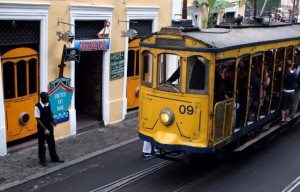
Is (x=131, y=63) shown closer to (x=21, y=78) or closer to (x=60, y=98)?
(x=60, y=98)

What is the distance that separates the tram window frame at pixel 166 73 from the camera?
328 inches

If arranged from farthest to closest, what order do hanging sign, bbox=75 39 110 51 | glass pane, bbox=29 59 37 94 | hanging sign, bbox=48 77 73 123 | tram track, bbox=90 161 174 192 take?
1. hanging sign, bbox=75 39 110 51
2. hanging sign, bbox=48 77 73 123
3. glass pane, bbox=29 59 37 94
4. tram track, bbox=90 161 174 192

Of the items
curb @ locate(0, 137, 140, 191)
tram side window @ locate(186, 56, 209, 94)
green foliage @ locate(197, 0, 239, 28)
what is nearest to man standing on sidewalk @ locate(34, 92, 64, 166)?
curb @ locate(0, 137, 140, 191)

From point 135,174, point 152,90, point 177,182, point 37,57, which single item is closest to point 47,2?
point 37,57

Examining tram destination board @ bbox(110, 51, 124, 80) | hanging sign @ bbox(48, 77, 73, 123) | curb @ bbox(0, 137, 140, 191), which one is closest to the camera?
curb @ bbox(0, 137, 140, 191)

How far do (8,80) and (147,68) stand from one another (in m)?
3.37

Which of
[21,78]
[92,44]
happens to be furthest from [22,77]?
[92,44]

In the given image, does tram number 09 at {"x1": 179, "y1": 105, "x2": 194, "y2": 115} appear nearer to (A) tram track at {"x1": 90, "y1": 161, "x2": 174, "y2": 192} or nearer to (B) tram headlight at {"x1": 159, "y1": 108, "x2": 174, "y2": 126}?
(B) tram headlight at {"x1": 159, "y1": 108, "x2": 174, "y2": 126}

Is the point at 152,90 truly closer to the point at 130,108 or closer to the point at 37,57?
the point at 37,57

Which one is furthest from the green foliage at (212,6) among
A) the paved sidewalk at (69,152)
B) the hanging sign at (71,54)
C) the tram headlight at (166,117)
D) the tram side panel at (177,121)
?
the tram headlight at (166,117)

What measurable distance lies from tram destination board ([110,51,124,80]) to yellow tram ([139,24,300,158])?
13.2 feet

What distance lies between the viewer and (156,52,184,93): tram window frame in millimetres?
8320

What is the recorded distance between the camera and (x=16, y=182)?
852cm

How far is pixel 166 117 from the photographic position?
8297 millimetres
